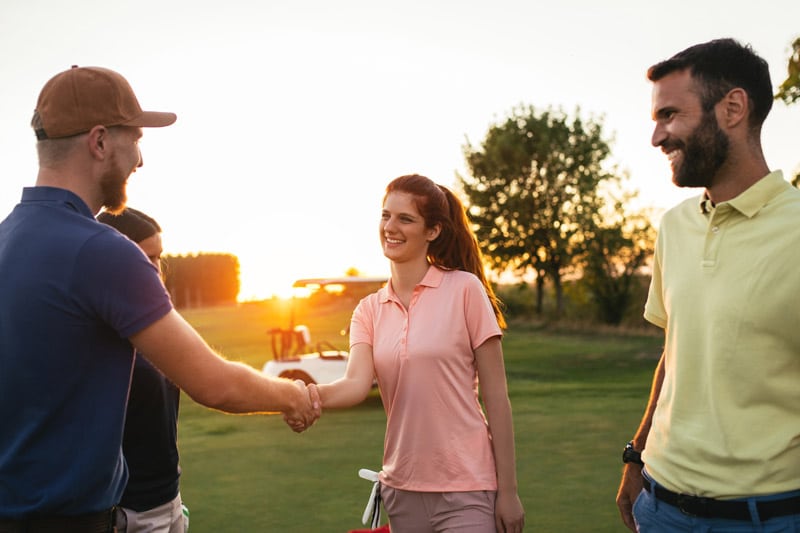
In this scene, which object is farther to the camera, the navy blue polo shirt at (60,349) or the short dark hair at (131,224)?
the short dark hair at (131,224)

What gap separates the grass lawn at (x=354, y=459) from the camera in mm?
7402

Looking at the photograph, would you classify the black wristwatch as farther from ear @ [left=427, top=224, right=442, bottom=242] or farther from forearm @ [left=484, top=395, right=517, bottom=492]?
ear @ [left=427, top=224, right=442, bottom=242]

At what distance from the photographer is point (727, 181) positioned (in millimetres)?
2842

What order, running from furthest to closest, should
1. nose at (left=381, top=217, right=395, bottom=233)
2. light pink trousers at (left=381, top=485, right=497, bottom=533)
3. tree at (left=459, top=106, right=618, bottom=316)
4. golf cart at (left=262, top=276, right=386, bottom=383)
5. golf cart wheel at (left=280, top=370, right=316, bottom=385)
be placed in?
1. tree at (left=459, top=106, right=618, bottom=316)
2. golf cart wheel at (left=280, top=370, right=316, bottom=385)
3. golf cart at (left=262, top=276, right=386, bottom=383)
4. nose at (left=381, top=217, right=395, bottom=233)
5. light pink trousers at (left=381, top=485, right=497, bottom=533)

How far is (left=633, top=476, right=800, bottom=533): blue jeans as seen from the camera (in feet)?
8.39

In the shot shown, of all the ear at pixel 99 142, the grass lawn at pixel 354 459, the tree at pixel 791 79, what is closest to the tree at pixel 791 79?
the tree at pixel 791 79

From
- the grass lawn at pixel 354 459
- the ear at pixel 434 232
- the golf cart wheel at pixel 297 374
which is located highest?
the ear at pixel 434 232

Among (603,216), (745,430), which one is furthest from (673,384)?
(603,216)

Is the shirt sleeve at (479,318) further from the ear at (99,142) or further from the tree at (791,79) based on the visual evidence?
the tree at (791,79)

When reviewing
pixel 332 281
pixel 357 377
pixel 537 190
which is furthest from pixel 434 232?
pixel 537 190

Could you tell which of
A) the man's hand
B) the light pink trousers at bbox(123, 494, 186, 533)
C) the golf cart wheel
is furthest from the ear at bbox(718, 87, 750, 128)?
the golf cart wheel

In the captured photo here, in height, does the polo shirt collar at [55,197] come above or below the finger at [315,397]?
above

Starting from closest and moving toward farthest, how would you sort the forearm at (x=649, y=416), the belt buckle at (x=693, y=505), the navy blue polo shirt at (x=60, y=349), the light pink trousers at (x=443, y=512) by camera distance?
the navy blue polo shirt at (x=60, y=349) < the belt buckle at (x=693, y=505) < the forearm at (x=649, y=416) < the light pink trousers at (x=443, y=512)

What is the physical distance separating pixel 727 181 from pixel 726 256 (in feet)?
0.91
